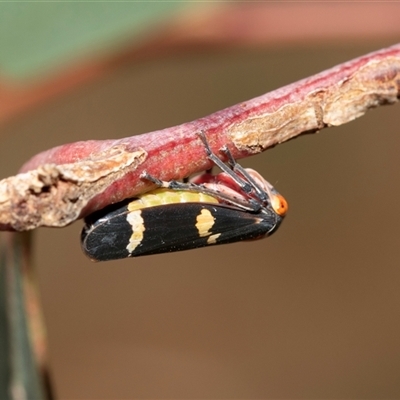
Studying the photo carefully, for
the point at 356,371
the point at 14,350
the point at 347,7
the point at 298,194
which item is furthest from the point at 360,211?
the point at 14,350

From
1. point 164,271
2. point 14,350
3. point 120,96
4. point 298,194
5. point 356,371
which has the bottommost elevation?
point 356,371

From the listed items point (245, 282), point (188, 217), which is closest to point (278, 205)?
point (188, 217)

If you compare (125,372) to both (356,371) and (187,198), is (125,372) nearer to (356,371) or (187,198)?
(356,371)

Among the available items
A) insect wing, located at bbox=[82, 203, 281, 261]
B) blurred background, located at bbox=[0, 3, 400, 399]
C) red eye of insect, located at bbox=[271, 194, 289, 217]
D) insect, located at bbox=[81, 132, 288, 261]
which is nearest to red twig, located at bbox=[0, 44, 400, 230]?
insect, located at bbox=[81, 132, 288, 261]

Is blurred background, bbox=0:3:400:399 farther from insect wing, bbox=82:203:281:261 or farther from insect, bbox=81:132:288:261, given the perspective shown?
insect wing, bbox=82:203:281:261

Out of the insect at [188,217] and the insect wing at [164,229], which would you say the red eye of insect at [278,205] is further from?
the insect wing at [164,229]
